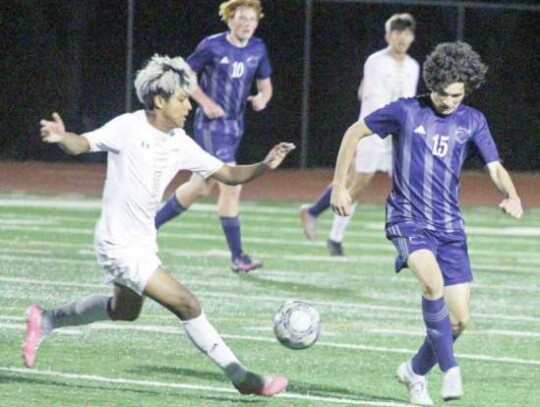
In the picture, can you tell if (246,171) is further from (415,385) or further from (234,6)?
(234,6)

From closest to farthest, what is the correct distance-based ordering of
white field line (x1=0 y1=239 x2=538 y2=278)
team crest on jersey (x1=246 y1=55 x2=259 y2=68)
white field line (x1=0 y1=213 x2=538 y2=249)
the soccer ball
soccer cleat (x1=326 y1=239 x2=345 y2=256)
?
the soccer ball
team crest on jersey (x1=246 y1=55 x2=259 y2=68)
white field line (x1=0 y1=239 x2=538 y2=278)
soccer cleat (x1=326 y1=239 x2=345 y2=256)
white field line (x1=0 y1=213 x2=538 y2=249)

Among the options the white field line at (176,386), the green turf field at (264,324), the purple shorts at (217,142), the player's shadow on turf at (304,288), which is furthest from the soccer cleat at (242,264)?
the white field line at (176,386)

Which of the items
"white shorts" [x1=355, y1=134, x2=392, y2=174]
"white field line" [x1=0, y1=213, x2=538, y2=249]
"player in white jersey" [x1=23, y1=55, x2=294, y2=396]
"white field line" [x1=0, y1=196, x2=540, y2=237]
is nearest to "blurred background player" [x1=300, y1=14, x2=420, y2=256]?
"white shorts" [x1=355, y1=134, x2=392, y2=174]

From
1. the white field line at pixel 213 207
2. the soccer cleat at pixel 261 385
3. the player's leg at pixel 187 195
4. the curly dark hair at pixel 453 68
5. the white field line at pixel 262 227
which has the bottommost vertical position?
the white field line at pixel 213 207

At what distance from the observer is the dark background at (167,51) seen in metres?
27.5

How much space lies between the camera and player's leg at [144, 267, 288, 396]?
8.31 metres

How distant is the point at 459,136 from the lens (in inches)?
344

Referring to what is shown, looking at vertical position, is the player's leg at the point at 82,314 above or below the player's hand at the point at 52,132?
below

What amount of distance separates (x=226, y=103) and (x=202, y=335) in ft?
20.2

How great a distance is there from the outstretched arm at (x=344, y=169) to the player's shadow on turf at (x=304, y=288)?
4.07 meters

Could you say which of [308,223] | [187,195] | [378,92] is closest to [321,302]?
[187,195]

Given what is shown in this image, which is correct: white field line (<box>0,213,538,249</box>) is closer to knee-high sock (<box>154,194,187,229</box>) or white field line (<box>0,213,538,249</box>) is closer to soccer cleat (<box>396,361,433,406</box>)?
knee-high sock (<box>154,194,187,229</box>)

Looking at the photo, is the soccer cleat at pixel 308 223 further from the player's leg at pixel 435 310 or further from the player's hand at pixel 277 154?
the player's leg at pixel 435 310

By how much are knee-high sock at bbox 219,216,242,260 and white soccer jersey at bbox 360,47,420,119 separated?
193 centimetres
